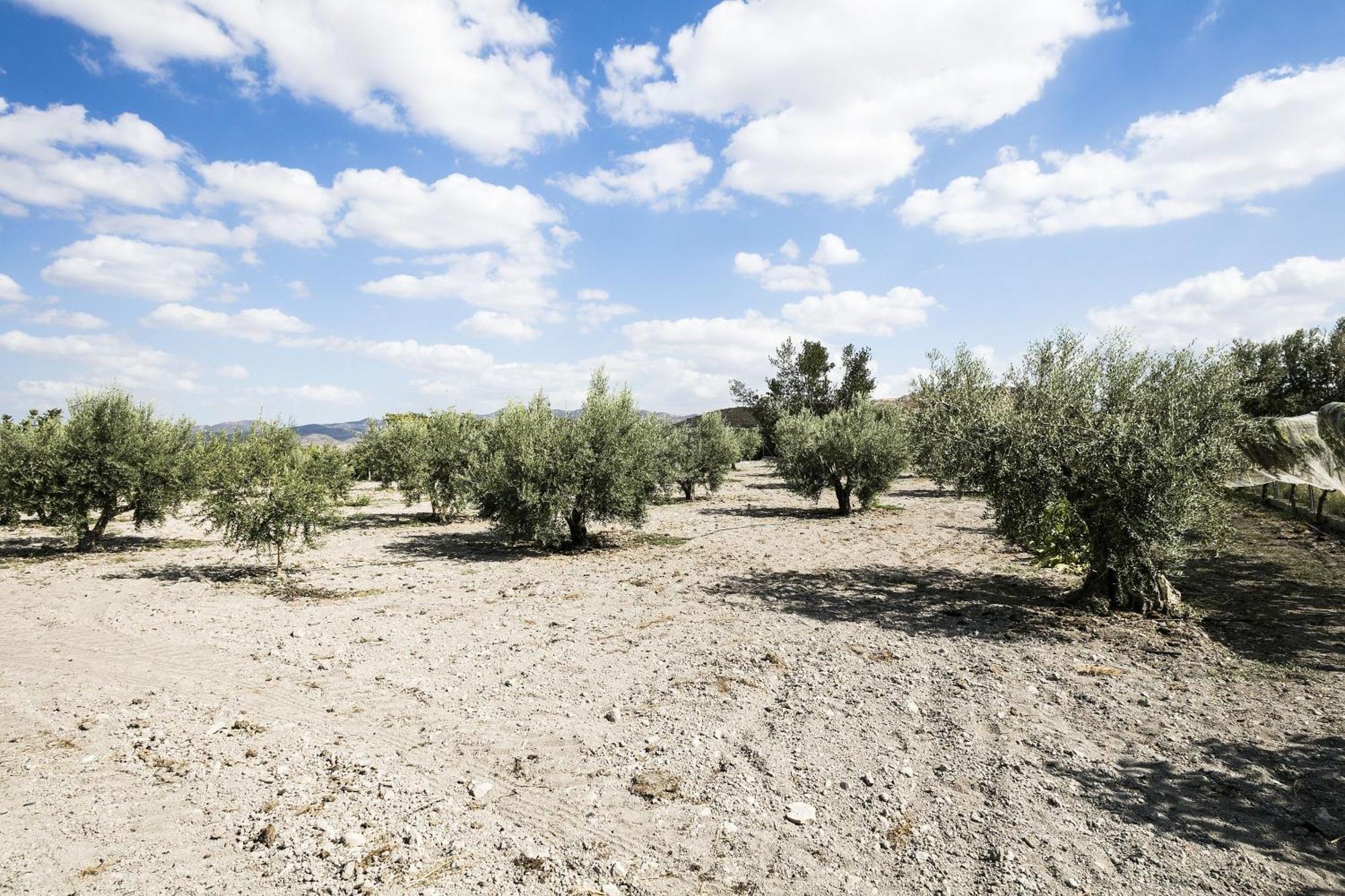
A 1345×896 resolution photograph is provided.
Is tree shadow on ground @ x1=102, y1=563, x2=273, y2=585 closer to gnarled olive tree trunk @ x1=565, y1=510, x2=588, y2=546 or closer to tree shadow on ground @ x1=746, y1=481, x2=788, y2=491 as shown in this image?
gnarled olive tree trunk @ x1=565, y1=510, x2=588, y2=546

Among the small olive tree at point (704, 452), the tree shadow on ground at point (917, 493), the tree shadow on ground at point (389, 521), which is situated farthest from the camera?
the small olive tree at point (704, 452)

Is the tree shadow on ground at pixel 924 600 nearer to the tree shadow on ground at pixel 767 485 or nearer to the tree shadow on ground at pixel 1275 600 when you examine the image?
the tree shadow on ground at pixel 1275 600

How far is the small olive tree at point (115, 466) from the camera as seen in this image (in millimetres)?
16125

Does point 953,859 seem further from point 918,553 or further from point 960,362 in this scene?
point 918,553

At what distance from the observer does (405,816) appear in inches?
185

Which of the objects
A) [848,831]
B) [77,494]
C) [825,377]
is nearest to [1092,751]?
[848,831]

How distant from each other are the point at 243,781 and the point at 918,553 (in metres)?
14.5

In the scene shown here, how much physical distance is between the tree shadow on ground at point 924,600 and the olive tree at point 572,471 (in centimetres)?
518

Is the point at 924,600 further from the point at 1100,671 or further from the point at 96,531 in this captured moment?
the point at 96,531

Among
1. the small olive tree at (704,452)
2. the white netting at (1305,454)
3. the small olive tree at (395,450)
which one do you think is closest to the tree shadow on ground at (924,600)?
the white netting at (1305,454)

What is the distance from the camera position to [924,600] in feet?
36.7

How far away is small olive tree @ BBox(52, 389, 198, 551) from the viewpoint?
16.1 m

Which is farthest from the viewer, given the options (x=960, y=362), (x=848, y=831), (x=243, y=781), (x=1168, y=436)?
(x=960, y=362)

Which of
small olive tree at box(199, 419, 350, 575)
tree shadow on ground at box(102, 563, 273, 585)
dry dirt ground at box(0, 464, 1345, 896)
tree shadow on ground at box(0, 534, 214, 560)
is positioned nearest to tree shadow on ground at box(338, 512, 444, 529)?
tree shadow on ground at box(0, 534, 214, 560)
